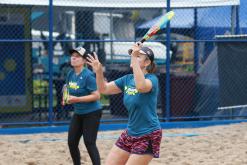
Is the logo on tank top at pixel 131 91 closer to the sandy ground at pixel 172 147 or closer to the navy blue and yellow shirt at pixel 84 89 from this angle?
the navy blue and yellow shirt at pixel 84 89

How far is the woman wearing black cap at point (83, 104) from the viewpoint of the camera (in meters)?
7.62

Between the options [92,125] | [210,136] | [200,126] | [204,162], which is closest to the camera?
[92,125]

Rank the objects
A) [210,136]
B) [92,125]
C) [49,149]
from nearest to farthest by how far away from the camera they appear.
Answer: [92,125]
[49,149]
[210,136]

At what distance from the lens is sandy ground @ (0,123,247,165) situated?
9.12 metres

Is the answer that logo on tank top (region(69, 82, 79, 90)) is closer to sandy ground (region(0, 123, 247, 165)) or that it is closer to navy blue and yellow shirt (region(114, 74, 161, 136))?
sandy ground (region(0, 123, 247, 165))

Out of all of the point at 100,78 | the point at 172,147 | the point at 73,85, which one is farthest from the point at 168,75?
the point at 100,78

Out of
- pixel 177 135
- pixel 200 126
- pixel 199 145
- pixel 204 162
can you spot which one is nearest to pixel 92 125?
pixel 204 162

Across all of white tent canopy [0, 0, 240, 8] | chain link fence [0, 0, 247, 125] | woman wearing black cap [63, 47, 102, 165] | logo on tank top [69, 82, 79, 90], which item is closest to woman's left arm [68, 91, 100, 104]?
woman wearing black cap [63, 47, 102, 165]

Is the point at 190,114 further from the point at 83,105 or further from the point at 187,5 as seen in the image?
the point at 83,105

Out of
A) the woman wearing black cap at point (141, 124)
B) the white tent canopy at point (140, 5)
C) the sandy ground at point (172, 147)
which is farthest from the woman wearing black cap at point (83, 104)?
the white tent canopy at point (140, 5)

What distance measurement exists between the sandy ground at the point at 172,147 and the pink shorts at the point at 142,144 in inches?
125

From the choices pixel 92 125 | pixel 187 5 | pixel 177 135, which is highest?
pixel 187 5

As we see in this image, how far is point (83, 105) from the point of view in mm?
7684

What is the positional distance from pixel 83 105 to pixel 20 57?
5960 millimetres
